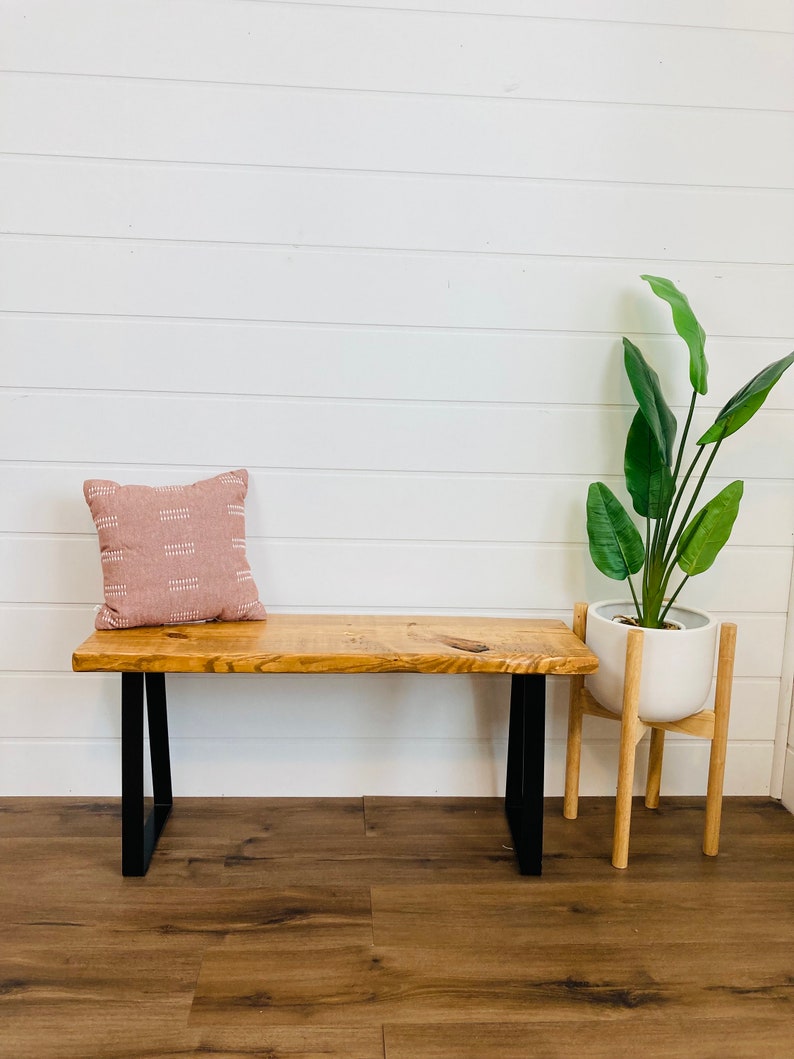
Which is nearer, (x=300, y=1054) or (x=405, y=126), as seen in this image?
(x=300, y=1054)

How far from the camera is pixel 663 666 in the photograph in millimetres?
2088

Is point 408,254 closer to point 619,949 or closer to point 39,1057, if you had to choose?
point 619,949

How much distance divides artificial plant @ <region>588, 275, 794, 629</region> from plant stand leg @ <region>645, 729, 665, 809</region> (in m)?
0.37

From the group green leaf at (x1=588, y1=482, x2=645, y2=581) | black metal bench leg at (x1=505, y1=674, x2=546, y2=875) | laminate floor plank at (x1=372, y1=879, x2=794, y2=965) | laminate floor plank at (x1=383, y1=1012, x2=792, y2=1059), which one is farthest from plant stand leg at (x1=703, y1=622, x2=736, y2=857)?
laminate floor plank at (x1=383, y1=1012, x2=792, y2=1059)

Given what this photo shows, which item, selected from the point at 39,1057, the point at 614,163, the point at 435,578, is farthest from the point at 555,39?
the point at 39,1057

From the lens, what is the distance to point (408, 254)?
7.38 feet

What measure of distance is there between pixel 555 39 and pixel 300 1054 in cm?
227

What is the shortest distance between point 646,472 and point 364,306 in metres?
0.82

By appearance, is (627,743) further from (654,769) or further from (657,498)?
(657,498)

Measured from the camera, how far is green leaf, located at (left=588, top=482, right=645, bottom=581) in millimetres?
2152

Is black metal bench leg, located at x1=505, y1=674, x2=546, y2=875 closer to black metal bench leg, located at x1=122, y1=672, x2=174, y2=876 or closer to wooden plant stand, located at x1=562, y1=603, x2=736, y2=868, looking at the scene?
wooden plant stand, located at x1=562, y1=603, x2=736, y2=868

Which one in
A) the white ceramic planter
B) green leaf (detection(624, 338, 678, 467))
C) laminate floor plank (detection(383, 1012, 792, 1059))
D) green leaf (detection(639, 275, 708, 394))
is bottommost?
laminate floor plank (detection(383, 1012, 792, 1059))

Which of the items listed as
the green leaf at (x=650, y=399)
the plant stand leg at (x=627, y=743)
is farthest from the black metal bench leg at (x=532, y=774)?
the green leaf at (x=650, y=399)

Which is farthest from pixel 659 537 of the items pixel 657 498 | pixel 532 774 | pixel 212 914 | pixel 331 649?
pixel 212 914
